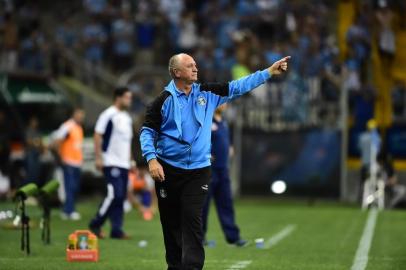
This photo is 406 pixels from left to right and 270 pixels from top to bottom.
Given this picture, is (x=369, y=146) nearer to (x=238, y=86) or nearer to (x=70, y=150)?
(x=70, y=150)

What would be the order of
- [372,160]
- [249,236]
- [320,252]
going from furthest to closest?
[372,160]
[249,236]
[320,252]

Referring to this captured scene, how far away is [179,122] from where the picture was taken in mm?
11328

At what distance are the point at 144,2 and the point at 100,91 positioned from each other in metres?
2.97

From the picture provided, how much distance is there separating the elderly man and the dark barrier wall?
19.0 m

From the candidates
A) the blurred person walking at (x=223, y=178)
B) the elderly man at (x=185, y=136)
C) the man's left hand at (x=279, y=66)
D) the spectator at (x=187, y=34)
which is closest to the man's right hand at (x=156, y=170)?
the elderly man at (x=185, y=136)

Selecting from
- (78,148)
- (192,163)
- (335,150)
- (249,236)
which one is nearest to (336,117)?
(335,150)

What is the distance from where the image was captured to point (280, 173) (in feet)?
100

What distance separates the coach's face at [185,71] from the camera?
37.1ft

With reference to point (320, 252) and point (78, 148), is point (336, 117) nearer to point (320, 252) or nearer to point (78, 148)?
point (78, 148)

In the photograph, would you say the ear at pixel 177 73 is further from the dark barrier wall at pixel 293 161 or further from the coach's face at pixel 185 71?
the dark barrier wall at pixel 293 161

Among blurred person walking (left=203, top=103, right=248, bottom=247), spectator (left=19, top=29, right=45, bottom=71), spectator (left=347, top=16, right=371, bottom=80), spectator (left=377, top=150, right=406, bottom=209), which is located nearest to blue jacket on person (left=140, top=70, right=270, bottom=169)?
blurred person walking (left=203, top=103, right=248, bottom=247)

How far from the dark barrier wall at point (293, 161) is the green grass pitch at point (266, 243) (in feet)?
13.1

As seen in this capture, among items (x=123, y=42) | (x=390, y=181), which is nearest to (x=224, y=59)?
(x=123, y=42)

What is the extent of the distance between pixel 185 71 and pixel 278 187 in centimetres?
1851
